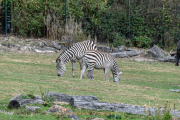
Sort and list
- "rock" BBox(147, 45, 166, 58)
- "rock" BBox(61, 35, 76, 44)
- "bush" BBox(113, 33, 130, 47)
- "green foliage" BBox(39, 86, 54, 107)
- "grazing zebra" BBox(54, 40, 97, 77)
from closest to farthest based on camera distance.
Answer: "green foliage" BBox(39, 86, 54, 107) → "grazing zebra" BBox(54, 40, 97, 77) → "rock" BBox(147, 45, 166, 58) → "rock" BBox(61, 35, 76, 44) → "bush" BBox(113, 33, 130, 47)

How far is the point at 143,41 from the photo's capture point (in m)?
25.6

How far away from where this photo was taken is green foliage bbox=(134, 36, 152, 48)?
84.0 feet

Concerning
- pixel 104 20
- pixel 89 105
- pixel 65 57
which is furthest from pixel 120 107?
pixel 104 20

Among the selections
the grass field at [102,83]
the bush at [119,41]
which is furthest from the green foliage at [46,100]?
the bush at [119,41]

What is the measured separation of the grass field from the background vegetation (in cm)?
513

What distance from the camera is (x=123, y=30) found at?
2642 centimetres

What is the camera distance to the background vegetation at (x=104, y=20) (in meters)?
25.4

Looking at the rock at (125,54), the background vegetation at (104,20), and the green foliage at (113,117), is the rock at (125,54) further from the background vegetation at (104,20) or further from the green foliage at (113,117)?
the green foliage at (113,117)

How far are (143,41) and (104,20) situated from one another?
12.6ft

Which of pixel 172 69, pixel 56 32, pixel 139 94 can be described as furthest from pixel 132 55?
pixel 139 94

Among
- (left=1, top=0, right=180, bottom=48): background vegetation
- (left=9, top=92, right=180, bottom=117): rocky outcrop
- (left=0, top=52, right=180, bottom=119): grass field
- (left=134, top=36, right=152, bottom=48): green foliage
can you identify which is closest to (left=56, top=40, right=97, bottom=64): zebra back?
(left=0, top=52, right=180, bottom=119): grass field

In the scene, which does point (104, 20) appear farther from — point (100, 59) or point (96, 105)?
point (96, 105)

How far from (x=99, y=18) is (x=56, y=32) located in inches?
163

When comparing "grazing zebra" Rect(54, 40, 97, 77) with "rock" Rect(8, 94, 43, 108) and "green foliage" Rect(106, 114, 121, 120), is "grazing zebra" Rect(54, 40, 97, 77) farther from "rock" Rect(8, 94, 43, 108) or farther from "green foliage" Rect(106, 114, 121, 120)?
"green foliage" Rect(106, 114, 121, 120)
